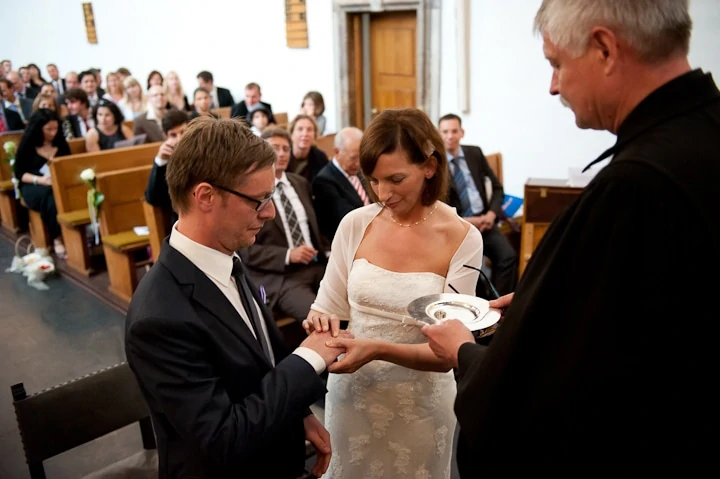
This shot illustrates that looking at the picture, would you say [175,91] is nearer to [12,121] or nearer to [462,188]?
[12,121]

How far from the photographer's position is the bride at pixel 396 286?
2.01m

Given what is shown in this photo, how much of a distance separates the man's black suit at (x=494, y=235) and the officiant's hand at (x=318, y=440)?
2.83 m

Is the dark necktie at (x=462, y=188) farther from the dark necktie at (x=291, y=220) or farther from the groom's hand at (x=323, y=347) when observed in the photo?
the groom's hand at (x=323, y=347)

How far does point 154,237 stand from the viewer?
4.93 m

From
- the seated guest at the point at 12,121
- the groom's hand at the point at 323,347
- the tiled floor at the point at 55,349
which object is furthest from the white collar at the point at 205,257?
the seated guest at the point at 12,121

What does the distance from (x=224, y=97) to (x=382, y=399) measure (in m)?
9.45

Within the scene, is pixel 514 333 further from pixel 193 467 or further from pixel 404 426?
pixel 404 426

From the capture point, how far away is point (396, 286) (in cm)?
204

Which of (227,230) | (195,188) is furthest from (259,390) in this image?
(195,188)

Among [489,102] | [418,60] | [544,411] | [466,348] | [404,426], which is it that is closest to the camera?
[544,411]

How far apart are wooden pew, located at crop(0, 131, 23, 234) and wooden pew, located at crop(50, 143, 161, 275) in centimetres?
161

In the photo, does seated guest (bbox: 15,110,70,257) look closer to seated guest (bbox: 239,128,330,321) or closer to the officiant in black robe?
seated guest (bbox: 239,128,330,321)

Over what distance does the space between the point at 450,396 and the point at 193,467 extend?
3.08 ft

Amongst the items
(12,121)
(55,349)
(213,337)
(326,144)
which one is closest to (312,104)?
(326,144)
